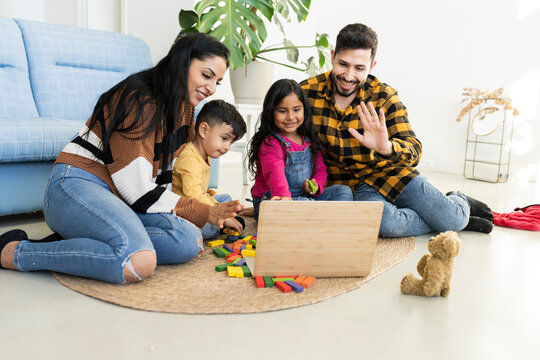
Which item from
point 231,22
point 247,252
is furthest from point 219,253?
point 231,22

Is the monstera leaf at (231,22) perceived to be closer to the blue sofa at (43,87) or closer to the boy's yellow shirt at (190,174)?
the blue sofa at (43,87)

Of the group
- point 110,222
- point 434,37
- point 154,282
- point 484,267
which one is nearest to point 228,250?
point 154,282

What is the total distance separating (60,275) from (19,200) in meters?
0.73

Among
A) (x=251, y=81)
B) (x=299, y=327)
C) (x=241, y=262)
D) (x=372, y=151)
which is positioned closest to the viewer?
(x=299, y=327)

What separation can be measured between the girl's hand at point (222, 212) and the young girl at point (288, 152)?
425 millimetres

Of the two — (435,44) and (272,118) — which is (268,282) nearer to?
(272,118)

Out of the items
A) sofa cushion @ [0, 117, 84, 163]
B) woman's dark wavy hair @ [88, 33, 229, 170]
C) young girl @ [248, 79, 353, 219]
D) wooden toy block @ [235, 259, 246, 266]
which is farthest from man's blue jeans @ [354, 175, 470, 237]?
sofa cushion @ [0, 117, 84, 163]

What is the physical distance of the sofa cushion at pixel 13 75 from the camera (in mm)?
2311

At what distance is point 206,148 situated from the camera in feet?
6.37

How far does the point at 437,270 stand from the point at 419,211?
0.72m

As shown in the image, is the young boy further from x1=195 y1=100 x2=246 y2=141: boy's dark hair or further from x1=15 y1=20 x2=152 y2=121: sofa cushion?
x1=15 y1=20 x2=152 y2=121: sofa cushion

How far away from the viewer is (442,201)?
203cm

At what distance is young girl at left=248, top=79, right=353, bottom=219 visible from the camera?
194 cm

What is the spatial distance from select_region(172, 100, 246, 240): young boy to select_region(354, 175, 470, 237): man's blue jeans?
0.62 metres
